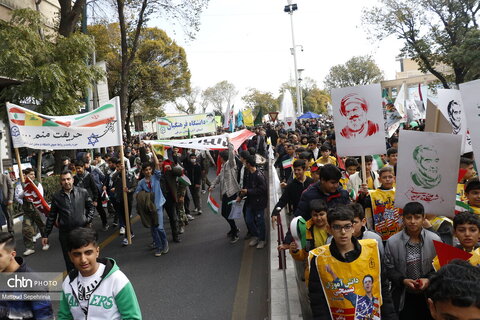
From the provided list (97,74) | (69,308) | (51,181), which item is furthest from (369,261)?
(97,74)

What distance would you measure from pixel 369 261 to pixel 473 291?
1.13 meters

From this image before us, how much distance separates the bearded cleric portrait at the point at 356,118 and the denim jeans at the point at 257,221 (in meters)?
2.72

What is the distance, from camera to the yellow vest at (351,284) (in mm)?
2760

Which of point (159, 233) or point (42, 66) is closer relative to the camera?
point (159, 233)

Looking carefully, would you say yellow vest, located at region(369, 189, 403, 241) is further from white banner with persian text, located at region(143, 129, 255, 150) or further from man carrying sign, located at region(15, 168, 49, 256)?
man carrying sign, located at region(15, 168, 49, 256)

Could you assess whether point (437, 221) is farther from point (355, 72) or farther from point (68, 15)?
point (355, 72)

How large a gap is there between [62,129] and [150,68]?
27.8m

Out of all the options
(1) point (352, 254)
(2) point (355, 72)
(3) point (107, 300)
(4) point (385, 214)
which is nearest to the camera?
(3) point (107, 300)

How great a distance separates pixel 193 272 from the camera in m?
6.21

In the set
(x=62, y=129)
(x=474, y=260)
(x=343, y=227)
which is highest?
(x=62, y=129)

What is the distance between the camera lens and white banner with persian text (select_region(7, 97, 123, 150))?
6.98 meters

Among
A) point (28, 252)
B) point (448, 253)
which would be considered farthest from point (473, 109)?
point (28, 252)

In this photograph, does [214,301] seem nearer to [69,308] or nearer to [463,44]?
[69,308]

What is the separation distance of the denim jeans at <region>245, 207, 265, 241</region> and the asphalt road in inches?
12.8
